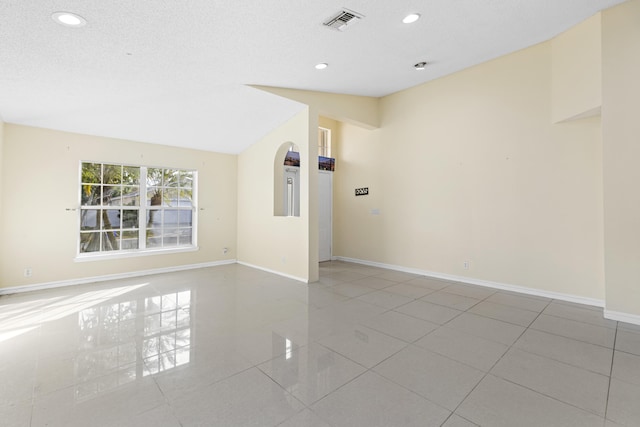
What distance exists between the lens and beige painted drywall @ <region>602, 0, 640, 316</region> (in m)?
3.02

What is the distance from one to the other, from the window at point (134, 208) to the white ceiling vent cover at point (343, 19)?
14.7ft

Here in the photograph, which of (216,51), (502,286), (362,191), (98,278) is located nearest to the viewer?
(216,51)

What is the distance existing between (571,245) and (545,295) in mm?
785

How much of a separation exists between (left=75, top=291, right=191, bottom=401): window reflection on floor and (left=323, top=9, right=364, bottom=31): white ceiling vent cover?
11.4ft

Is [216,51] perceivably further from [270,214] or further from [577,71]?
[577,71]

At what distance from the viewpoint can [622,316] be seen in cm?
307

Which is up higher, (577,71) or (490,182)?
(577,71)

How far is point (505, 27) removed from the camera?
336cm

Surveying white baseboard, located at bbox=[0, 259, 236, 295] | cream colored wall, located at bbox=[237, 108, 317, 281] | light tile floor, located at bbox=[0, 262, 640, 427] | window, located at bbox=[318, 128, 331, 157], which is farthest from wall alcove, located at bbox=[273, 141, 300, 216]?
light tile floor, located at bbox=[0, 262, 640, 427]

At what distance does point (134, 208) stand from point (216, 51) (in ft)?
12.4

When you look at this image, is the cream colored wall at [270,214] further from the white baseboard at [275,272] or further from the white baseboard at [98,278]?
the white baseboard at [98,278]

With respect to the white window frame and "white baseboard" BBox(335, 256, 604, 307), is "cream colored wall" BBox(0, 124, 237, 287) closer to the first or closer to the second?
the white window frame

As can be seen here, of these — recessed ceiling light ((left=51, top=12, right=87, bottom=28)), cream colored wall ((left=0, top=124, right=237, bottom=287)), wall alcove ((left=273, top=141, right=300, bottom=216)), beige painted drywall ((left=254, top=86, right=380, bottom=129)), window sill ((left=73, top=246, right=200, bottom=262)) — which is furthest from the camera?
wall alcove ((left=273, top=141, right=300, bottom=216))

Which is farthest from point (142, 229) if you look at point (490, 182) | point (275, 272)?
point (490, 182)
